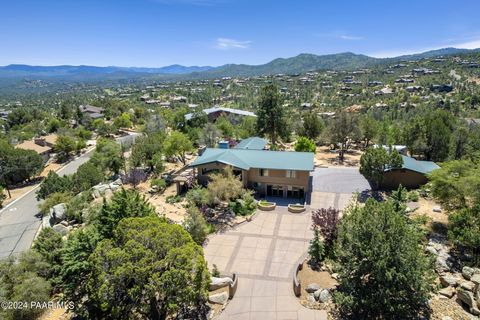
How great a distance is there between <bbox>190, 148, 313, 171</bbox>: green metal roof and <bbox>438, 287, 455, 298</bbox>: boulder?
716 inches

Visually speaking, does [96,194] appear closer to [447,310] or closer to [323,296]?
[323,296]

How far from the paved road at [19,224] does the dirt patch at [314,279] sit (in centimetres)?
2935

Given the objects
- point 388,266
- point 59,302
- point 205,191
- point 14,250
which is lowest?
point 14,250

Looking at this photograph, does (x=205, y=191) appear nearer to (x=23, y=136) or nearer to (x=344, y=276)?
(x=344, y=276)

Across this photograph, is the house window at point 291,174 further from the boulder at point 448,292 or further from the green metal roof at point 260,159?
the boulder at point 448,292

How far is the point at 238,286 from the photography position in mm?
21078

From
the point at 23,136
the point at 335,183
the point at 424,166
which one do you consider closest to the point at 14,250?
the point at 335,183

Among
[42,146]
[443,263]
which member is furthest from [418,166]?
[42,146]

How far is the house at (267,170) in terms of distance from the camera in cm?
3628

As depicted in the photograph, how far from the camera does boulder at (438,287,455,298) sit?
18594mm

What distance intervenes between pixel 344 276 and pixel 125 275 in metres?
12.4

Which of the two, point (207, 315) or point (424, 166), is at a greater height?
point (424, 166)

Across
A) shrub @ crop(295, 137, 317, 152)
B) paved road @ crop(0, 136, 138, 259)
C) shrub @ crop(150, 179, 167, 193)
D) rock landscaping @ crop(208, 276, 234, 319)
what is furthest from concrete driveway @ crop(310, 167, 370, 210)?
paved road @ crop(0, 136, 138, 259)

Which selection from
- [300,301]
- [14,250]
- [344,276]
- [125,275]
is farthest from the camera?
[14,250]
